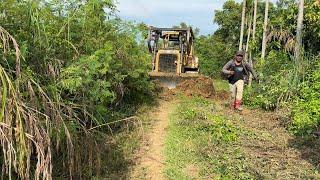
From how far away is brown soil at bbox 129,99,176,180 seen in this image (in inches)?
300

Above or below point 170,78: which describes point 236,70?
above

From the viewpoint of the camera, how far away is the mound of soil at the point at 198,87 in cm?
1697

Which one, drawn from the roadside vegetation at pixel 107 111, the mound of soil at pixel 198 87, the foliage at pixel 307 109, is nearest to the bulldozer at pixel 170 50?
the mound of soil at pixel 198 87

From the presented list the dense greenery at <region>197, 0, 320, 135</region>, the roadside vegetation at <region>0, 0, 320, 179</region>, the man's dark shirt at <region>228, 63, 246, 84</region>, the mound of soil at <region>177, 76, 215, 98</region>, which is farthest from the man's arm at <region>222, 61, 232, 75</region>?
the mound of soil at <region>177, 76, 215, 98</region>

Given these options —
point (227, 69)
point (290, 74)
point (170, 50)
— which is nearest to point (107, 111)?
point (227, 69)

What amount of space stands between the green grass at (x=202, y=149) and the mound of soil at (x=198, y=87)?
516 cm

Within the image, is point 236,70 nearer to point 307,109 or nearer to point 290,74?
point 290,74

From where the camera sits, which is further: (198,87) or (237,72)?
(198,87)

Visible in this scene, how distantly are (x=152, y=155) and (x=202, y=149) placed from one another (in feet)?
2.80

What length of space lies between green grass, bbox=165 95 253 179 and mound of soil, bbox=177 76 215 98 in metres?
5.16

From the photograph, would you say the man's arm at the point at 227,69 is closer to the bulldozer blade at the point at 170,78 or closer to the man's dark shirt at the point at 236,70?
the man's dark shirt at the point at 236,70

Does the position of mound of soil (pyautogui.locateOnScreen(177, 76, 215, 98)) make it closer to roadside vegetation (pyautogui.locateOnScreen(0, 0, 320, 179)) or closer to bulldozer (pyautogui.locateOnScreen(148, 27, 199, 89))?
roadside vegetation (pyautogui.locateOnScreen(0, 0, 320, 179))

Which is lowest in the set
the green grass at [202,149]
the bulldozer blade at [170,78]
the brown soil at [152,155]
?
the brown soil at [152,155]

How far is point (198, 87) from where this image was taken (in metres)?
17.2
